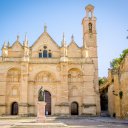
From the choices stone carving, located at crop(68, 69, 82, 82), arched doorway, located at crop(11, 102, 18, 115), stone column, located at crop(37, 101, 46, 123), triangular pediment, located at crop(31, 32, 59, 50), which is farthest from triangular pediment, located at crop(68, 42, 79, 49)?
stone column, located at crop(37, 101, 46, 123)

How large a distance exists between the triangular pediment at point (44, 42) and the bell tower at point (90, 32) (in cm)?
572

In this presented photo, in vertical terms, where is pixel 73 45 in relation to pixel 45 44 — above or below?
below

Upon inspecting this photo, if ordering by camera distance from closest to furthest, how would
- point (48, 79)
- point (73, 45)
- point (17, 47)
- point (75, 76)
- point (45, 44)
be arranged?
point (48, 79), point (75, 76), point (17, 47), point (45, 44), point (73, 45)

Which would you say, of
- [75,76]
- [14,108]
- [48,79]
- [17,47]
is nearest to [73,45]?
[75,76]

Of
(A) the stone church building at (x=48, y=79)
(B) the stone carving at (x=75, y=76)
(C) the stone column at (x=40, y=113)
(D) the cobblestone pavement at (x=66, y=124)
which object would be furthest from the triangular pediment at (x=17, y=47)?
(C) the stone column at (x=40, y=113)

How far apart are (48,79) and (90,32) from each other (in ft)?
40.8

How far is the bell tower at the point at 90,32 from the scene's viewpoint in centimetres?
4959

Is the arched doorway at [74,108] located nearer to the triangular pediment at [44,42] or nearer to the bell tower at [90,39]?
the bell tower at [90,39]

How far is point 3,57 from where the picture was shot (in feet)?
151

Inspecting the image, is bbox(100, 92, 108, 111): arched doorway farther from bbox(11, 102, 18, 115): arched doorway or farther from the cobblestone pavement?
the cobblestone pavement

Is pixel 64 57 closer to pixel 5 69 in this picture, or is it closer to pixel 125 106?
pixel 5 69

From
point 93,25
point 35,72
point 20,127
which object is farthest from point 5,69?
point 20,127

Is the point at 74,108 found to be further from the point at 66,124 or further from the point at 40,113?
the point at 66,124

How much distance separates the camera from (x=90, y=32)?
167 feet
